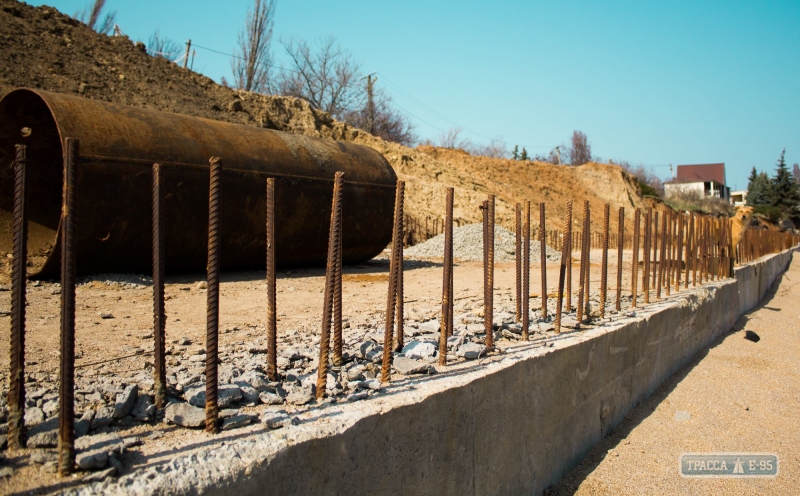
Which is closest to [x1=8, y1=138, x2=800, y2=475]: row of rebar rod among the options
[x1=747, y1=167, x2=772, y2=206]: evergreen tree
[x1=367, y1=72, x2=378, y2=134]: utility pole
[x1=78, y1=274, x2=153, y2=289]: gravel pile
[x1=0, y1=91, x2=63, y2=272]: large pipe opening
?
[x1=78, y1=274, x2=153, y2=289]: gravel pile

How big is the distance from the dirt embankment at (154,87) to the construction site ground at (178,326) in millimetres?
7445

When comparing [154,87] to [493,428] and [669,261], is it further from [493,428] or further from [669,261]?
[493,428]

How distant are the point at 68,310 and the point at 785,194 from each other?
57.0 m

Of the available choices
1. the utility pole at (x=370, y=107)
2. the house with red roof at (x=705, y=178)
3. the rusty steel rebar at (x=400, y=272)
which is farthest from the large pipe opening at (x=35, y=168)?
the house with red roof at (x=705, y=178)

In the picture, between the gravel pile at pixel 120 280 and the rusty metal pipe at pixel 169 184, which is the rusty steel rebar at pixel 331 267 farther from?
the gravel pile at pixel 120 280

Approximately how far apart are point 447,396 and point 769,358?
5.28 metres

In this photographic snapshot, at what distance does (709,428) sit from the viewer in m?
4.00

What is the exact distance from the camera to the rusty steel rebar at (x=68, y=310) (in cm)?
153

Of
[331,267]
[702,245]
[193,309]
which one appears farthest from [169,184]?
[702,245]

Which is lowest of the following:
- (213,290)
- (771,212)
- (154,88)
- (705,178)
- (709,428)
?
(709,428)

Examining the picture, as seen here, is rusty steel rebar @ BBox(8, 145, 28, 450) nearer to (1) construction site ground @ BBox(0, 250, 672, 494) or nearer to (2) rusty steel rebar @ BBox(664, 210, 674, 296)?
(1) construction site ground @ BBox(0, 250, 672, 494)

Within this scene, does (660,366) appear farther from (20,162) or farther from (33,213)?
(33,213)

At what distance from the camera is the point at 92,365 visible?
2924 mm

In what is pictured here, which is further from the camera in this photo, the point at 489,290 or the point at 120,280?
the point at 120,280
